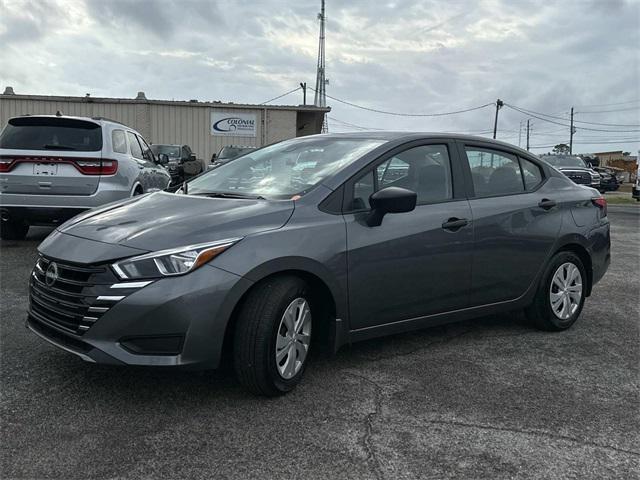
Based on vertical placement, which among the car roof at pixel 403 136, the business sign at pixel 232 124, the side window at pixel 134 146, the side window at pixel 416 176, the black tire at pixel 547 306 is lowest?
the black tire at pixel 547 306

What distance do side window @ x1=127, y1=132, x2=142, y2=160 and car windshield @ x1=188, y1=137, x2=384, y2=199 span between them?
14.6ft

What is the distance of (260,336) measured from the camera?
3240 millimetres

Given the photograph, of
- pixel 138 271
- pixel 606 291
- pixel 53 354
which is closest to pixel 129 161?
Answer: pixel 53 354

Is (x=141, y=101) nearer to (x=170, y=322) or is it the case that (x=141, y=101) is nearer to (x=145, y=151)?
(x=145, y=151)

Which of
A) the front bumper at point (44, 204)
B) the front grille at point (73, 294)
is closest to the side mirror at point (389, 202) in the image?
the front grille at point (73, 294)

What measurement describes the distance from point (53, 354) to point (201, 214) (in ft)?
4.75

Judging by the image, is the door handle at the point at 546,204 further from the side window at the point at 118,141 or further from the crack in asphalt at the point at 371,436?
the side window at the point at 118,141

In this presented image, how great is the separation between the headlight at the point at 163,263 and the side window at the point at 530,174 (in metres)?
2.94

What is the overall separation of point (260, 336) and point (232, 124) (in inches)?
1052

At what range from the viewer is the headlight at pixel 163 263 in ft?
10.2

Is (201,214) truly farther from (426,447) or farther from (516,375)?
(516,375)

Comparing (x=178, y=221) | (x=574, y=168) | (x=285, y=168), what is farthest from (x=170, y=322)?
(x=574, y=168)

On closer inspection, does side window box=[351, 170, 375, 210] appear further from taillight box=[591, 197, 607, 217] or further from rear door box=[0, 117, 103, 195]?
rear door box=[0, 117, 103, 195]

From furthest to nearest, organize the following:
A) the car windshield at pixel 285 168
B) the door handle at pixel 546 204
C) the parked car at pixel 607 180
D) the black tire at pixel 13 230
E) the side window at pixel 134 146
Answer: the parked car at pixel 607 180 → the side window at pixel 134 146 → the black tire at pixel 13 230 → the door handle at pixel 546 204 → the car windshield at pixel 285 168
